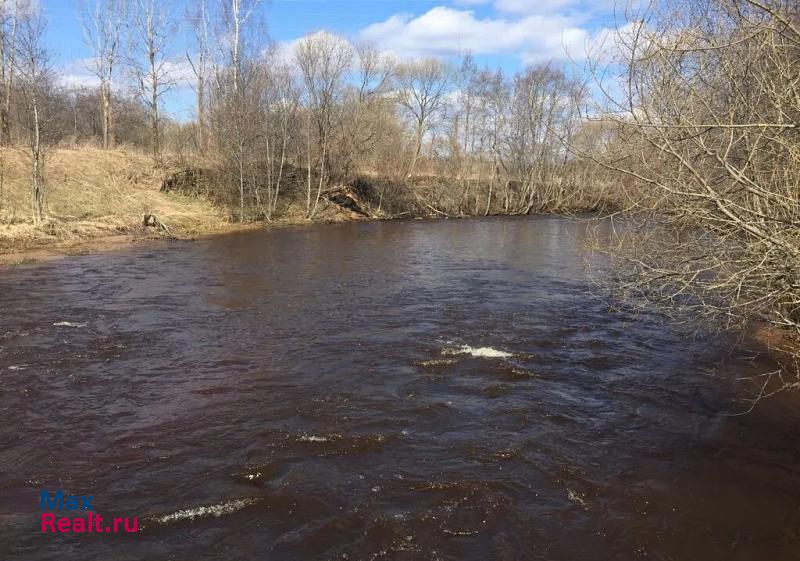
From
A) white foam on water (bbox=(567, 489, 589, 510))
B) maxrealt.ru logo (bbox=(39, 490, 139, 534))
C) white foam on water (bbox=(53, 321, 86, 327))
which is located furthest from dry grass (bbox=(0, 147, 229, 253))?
white foam on water (bbox=(567, 489, 589, 510))

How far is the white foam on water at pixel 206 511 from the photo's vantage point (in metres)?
4.92

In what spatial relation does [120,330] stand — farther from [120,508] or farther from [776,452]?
[776,452]

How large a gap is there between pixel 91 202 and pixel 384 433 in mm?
26503

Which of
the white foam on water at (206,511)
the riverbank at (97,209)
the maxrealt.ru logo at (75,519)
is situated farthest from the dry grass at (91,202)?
the white foam on water at (206,511)

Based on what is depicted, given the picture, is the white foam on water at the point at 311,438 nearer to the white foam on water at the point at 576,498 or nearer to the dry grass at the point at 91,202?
the white foam on water at the point at 576,498

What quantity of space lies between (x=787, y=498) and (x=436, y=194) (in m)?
40.0

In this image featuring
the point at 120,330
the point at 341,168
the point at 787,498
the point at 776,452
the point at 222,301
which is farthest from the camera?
the point at 341,168

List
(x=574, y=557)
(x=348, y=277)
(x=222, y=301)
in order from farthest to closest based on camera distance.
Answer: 1. (x=348, y=277)
2. (x=222, y=301)
3. (x=574, y=557)

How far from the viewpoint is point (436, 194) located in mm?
44375

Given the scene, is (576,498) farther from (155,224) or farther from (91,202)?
(91,202)

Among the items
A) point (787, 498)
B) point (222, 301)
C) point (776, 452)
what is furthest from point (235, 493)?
point (222, 301)

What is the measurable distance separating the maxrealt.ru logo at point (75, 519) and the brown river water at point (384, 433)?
10cm

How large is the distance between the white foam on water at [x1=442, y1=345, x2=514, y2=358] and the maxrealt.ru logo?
19.1ft

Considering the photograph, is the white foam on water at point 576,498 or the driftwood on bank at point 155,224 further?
the driftwood on bank at point 155,224
